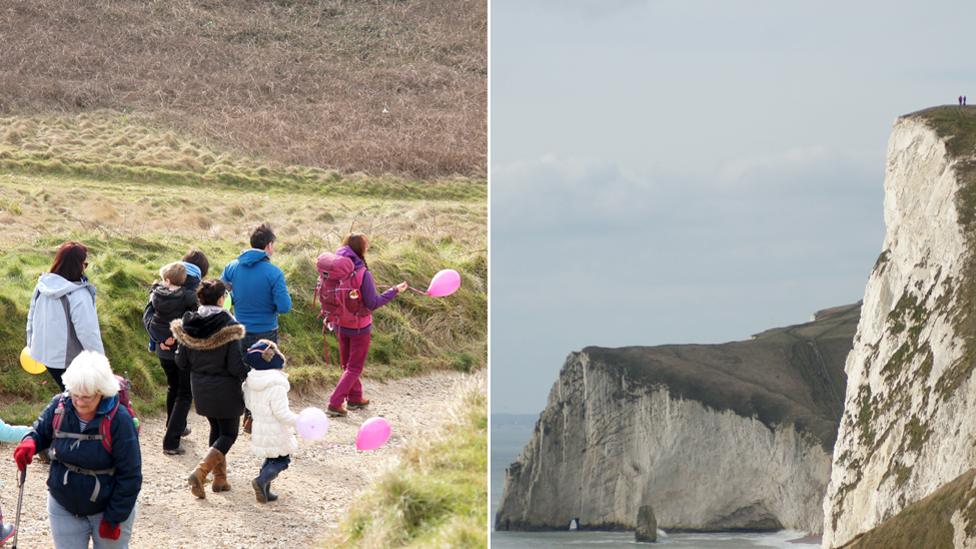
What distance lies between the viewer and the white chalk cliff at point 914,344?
111ft

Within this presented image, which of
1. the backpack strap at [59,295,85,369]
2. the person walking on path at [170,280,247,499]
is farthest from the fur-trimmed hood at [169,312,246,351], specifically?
the backpack strap at [59,295,85,369]

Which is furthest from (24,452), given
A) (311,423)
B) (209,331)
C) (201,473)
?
(311,423)

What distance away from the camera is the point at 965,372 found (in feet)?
112

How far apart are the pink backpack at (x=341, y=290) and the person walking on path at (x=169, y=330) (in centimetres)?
116

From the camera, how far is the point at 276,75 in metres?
44.4

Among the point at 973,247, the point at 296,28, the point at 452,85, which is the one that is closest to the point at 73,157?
the point at 452,85

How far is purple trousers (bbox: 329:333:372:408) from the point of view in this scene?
9.75 metres

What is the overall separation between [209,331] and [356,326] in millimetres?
2091

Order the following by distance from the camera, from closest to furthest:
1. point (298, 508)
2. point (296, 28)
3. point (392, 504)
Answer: point (392, 504) < point (298, 508) < point (296, 28)

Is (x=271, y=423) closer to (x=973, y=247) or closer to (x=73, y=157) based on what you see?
(x=73, y=157)

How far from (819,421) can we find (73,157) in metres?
62.1

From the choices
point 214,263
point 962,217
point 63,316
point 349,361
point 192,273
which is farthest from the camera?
point 962,217

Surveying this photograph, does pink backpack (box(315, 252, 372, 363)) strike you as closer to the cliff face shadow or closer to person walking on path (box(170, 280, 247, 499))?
person walking on path (box(170, 280, 247, 499))

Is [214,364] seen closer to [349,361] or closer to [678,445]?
[349,361]
